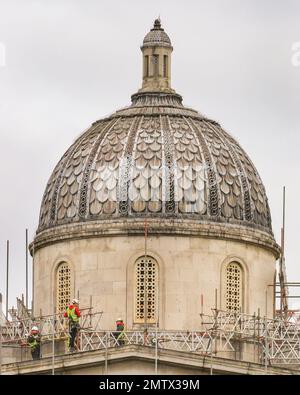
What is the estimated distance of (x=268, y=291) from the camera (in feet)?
629

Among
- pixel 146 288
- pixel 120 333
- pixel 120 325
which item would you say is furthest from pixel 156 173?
pixel 120 333

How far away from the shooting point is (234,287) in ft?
623

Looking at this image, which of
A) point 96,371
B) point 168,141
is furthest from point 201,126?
point 96,371

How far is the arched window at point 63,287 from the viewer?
190000 millimetres

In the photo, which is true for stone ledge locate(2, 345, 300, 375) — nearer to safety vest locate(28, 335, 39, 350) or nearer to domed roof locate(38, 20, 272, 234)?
safety vest locate(28, 335, 39, 350)

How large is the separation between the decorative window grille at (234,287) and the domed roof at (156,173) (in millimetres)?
2105

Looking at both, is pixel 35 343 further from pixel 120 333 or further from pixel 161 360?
pixel 161 360

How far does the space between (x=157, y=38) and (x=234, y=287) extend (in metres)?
12.5

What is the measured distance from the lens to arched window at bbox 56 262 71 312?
19000 cm

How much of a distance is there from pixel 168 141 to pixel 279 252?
7265 mm

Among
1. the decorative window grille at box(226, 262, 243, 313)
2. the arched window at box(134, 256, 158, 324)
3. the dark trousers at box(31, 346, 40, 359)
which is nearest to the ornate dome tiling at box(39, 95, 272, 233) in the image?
the decorative window grille at box(226, 262, 243, 313)

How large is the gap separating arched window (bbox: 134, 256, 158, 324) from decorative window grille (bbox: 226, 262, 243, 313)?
3.40 meters

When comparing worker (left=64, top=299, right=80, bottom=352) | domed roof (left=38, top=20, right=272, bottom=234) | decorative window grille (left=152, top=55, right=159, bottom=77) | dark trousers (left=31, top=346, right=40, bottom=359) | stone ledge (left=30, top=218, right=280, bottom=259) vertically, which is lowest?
dark trousers (left=31, top=346, right=40, bottom=359)
